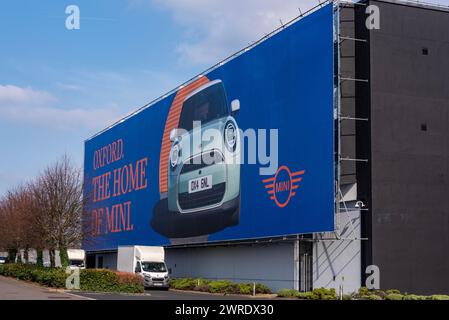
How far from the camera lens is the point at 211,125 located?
4647cm

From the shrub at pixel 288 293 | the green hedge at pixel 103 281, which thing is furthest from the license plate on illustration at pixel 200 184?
the shrub at pixel 288 293

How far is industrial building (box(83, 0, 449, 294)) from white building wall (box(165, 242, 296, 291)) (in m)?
1.20

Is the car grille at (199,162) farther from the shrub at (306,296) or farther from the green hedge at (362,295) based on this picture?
the green hedge at (362,295)

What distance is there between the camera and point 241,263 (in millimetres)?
43531

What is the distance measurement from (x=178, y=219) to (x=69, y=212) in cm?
843

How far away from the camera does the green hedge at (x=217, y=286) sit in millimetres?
39000

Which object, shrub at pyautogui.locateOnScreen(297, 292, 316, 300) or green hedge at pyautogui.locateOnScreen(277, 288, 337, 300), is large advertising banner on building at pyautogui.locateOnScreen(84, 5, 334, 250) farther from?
shrub at pyautogui.locateOnScreen(297, 292, 316, 300)

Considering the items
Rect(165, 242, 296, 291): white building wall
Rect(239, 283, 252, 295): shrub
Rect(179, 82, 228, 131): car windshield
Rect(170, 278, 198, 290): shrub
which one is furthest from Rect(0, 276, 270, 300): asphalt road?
Rect(179, 82, 228, 131): car windshield

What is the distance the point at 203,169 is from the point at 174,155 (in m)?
5.40

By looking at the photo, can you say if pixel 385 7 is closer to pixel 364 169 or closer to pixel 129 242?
pixel 364 169

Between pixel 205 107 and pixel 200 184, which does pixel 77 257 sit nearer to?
pixel 200 184

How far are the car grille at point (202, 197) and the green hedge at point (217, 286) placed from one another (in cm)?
540

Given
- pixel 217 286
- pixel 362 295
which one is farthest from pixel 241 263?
pixel 362 295

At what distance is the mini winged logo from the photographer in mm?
36719
